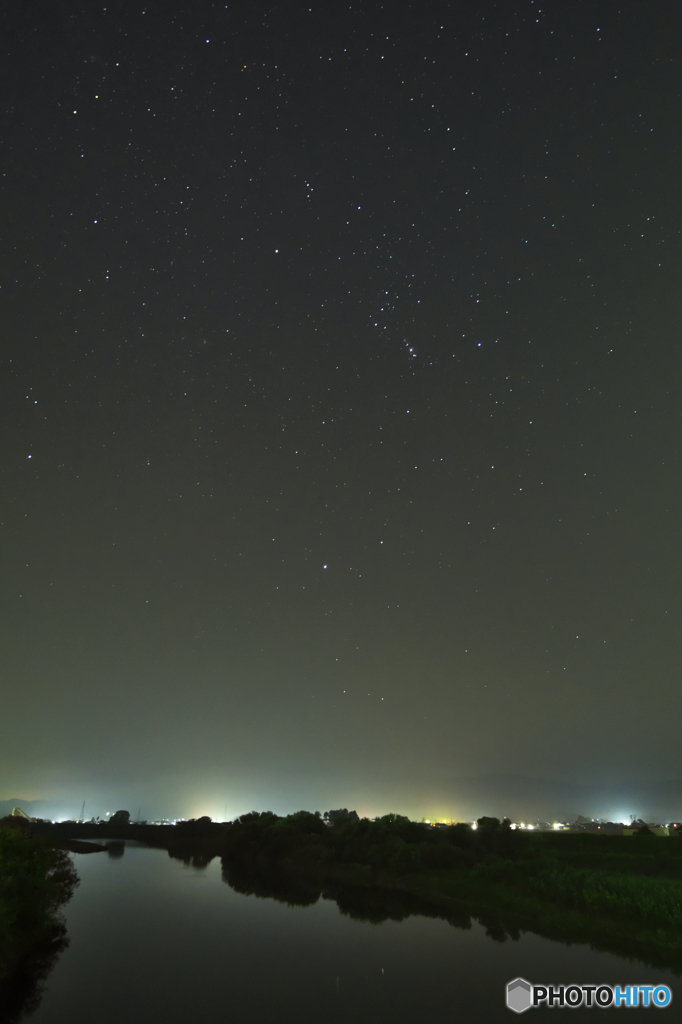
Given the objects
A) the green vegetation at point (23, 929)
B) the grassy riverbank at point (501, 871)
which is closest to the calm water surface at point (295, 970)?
the green vegetation at point (23, 929)

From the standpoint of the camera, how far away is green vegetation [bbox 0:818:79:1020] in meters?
18.8

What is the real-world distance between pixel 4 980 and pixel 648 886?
2567 cm

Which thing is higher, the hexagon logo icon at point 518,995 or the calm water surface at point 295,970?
the hexagon logo icon at point 518,995

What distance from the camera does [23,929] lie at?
22.9 metres

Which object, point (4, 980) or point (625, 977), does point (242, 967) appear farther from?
point (625, 977)

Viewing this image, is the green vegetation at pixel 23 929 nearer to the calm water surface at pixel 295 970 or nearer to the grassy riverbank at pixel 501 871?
the calm water surface at pixel 295 970
